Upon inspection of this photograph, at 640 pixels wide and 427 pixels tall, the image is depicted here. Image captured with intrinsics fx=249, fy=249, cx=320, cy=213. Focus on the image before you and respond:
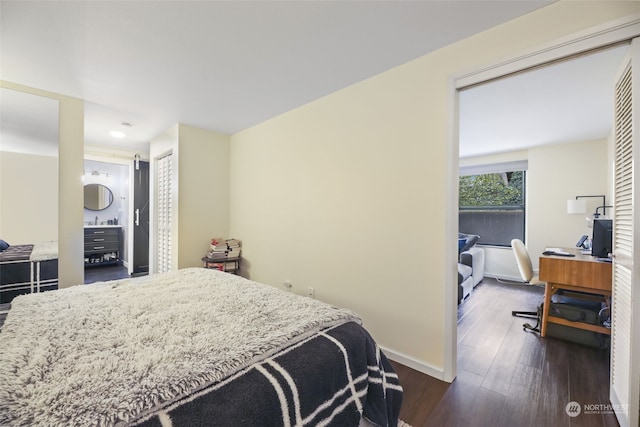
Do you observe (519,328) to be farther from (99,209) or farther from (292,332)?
(99,209)

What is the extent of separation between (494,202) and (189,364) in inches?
236

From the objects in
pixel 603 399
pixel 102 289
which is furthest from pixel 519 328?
pixel 102 289

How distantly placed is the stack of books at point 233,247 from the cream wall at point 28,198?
5.71ft

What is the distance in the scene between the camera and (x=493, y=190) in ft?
17.1

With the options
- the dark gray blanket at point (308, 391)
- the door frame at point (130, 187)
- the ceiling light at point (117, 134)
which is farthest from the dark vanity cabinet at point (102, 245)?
the dark gray blanket at point (308, 391)

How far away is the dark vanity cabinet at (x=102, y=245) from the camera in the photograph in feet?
13.3

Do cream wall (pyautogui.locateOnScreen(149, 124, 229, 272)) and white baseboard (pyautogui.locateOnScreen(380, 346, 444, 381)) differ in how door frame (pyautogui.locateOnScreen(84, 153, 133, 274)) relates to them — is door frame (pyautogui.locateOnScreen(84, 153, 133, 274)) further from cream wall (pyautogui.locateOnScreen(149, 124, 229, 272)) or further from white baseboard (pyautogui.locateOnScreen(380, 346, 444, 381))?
white baseboard (pyautogui.locateOnScreen(380, 346, 444, 381))

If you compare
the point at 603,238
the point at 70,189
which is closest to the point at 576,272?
the point at 603,238

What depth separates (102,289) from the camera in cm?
175

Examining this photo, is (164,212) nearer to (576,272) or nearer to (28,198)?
(28,198)

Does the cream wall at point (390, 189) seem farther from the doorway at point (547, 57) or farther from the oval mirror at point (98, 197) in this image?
the oval mirror at point (98, 197)

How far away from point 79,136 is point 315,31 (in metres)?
2.64

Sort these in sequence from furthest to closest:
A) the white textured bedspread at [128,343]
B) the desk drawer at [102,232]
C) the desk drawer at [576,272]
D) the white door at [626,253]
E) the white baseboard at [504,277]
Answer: the white baseboard at [504,277] < the desk drawer at [102,232] < the desk drawer at [576,272] < the white door at [626,253] < the white textured bedspread at [128,343]

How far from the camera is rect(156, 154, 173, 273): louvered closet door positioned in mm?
3612
